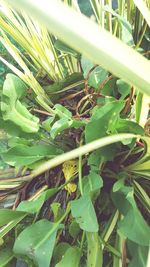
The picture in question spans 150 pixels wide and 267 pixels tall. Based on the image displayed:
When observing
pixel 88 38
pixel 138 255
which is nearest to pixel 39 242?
pixel 138 255

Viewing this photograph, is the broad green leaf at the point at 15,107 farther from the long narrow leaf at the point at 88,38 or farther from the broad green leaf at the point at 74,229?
the long narrow leaf at the point at 88,38

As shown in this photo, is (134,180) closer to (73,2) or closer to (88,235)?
(88,235)

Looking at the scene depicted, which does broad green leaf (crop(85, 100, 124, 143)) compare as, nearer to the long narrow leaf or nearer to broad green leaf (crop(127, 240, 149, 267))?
broad green leaf (crop(127, 240, 149, 267))

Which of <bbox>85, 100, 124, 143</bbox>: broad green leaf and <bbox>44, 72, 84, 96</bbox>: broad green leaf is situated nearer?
<bbox>85, 100, 124, 143</bbox>: broad green leaf

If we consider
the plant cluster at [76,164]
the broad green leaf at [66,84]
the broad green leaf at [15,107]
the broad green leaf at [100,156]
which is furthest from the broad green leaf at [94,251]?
the broad green leaf at [66,84]

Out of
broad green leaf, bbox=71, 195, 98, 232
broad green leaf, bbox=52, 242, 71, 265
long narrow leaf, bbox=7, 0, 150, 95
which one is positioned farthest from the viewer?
broad green leaf, bbox=52, 242, 71, 265

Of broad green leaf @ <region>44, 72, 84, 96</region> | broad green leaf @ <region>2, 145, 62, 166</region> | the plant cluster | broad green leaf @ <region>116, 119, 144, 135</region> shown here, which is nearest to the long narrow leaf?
the plant cluster

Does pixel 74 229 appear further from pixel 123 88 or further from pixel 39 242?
pixel 123 88
